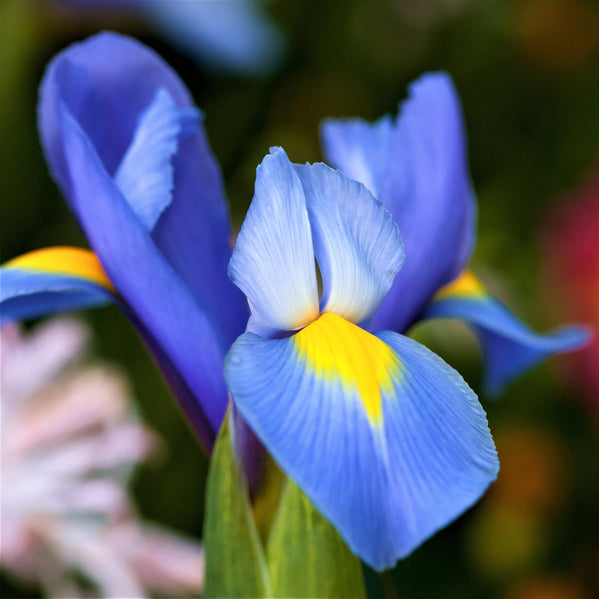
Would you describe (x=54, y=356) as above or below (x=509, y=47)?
below

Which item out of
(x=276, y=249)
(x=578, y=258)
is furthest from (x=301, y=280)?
(x=578, y=258)

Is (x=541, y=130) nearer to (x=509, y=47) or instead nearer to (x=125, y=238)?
(x=509, y=47)

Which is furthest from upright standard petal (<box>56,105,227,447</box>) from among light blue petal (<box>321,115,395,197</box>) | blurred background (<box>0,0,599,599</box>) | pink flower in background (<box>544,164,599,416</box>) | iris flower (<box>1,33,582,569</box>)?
pink flower in background (<box>544,164,599,416</box>)

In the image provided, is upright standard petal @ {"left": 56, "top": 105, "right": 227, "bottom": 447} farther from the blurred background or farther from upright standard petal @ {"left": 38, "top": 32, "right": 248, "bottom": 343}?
the blurred background

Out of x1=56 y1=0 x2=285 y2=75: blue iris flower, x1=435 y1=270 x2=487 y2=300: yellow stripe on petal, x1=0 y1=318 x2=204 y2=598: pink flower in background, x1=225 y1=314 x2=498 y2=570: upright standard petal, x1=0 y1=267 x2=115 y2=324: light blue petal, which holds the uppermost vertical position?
x1=225 y1=314 x2=498 y2=570: upright standard petal

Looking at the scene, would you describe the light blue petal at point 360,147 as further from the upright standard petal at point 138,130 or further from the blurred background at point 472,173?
the blurred background at point 472,173

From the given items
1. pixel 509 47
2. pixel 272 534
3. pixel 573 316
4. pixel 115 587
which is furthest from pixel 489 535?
pixel 509 47

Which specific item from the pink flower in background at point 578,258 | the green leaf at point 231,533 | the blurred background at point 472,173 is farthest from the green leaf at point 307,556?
the pink flower in background at point 578,258
